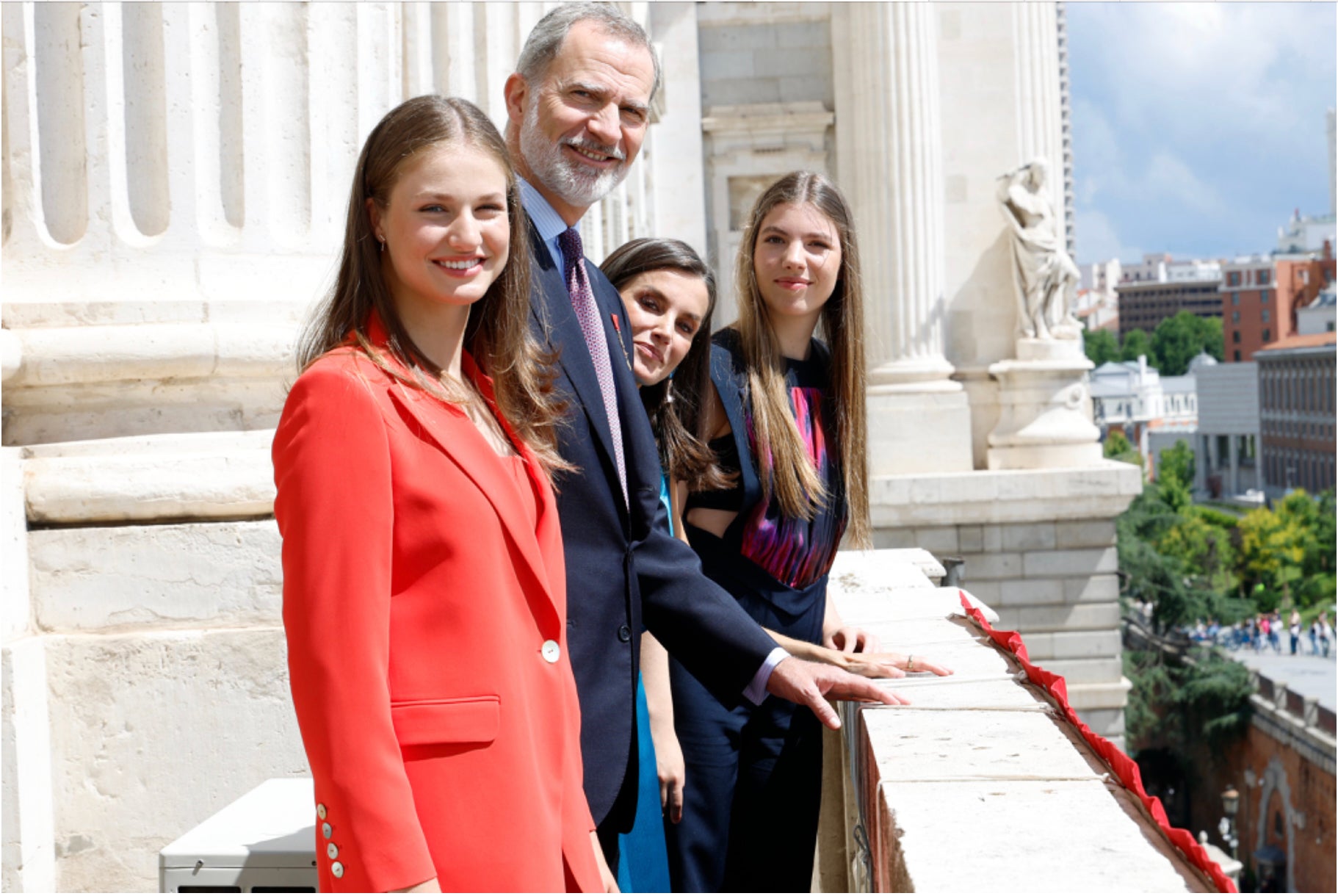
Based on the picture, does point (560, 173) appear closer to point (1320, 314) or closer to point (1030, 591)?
point (1030, 591)

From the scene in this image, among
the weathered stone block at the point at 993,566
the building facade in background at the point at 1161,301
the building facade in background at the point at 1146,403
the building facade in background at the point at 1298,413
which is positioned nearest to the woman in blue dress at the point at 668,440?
the weathered stone block at the point at 993,566

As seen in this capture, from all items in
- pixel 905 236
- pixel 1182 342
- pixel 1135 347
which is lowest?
pixel 905 236

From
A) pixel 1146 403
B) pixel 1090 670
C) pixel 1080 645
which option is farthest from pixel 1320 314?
pixel 1090 670

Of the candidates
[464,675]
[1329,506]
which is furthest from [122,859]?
[1329,506]

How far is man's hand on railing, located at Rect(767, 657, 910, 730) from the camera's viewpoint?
9.37 ft

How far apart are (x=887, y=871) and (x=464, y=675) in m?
0.83

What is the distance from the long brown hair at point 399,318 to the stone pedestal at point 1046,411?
16939 mm

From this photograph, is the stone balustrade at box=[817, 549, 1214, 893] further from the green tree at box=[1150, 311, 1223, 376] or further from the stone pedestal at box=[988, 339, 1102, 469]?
the green tree at box=[1150, 311, 1223, 376]

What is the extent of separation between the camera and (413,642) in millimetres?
1990

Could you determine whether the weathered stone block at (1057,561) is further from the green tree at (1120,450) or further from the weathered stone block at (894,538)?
the green tree at (1120,450)

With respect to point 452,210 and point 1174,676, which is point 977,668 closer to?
point 452,210

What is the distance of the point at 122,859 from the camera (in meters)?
3.22

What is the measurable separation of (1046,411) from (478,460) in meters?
17.3

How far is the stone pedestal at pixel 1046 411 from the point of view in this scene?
61.0ft
